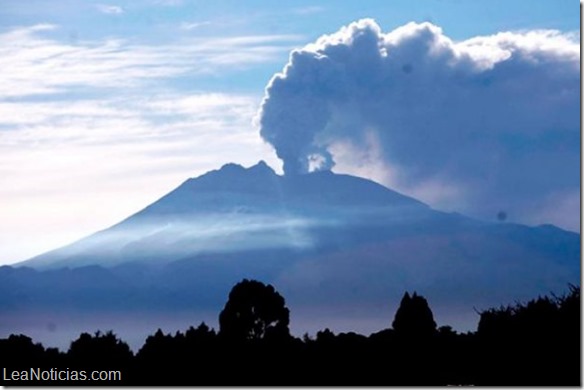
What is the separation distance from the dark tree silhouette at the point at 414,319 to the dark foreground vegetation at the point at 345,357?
0.84m

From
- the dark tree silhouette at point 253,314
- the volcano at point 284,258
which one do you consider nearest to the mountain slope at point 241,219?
the volcano at point 284,258

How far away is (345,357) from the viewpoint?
20109 millimetres

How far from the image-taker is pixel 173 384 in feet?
54.7

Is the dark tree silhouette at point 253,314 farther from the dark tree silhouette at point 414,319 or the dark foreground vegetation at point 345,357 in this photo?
the dark tree silhouette at point 414,319

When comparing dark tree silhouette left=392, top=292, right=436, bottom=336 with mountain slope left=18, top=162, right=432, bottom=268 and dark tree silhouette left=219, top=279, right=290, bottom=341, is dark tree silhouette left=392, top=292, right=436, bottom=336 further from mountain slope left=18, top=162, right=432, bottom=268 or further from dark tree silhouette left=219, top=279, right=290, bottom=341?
A: mountain slope left=18, top=162, right=432, bottom=268

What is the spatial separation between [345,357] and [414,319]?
27.0 feet

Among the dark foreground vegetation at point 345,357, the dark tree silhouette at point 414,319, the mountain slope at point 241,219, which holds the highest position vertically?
the mountain slope at point 241,219

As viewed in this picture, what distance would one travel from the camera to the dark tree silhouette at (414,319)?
26328mm

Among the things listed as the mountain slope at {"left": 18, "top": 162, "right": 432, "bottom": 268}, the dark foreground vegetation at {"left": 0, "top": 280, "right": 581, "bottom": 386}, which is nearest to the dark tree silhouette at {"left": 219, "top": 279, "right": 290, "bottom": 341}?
the dark foreground vegetation at {"left": 0, "top": 280, "right": 581, "bottom": 386}

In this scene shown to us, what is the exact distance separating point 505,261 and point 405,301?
52.6 metres

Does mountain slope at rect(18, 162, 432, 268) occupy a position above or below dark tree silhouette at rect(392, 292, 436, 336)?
above

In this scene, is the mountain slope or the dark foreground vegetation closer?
the dark foreground vegetation

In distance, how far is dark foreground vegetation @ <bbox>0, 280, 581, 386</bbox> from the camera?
1700 centimetres

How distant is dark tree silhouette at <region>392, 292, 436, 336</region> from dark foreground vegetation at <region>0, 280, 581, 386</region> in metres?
0.84
